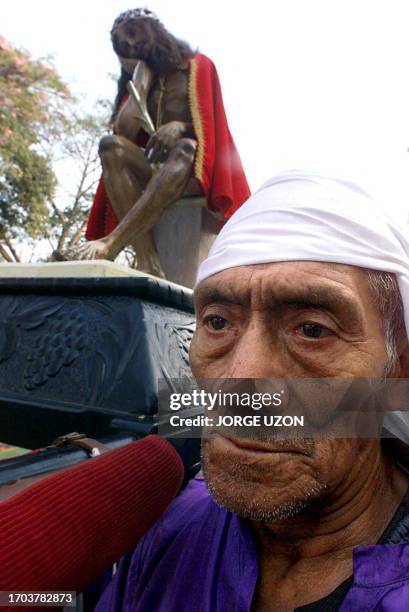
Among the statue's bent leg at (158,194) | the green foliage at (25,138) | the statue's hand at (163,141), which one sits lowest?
the statue's bent leg at (158,194)

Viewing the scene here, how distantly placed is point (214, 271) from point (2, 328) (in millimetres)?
1049

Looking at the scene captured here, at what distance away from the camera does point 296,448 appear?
0.83 m

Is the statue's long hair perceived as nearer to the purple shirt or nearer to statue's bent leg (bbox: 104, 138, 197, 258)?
statue's bent leg (bbox: 104, 138, 197, 258)

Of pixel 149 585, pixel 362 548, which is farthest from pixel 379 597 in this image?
pixel 149 585

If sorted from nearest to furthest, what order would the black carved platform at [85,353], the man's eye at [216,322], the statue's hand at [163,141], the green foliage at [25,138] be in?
the man's eye at [216,322], the black carved platform at [85,353], the statue's hand at [163,141], the green foliage at [25,138]

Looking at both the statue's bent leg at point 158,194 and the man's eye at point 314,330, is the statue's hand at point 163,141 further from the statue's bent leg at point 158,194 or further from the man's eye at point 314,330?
the man's eye at point 314,330

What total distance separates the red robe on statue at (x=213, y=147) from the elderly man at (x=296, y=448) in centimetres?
262

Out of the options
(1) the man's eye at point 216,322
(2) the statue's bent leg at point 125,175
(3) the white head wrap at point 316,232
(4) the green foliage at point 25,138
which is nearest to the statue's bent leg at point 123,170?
(2) the statue's bent leg at point 125,175

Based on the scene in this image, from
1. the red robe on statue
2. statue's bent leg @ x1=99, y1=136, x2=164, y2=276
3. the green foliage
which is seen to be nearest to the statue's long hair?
the red robe on statue

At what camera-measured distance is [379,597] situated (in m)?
0.76

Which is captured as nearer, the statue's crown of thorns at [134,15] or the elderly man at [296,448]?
the elderly man at [296,448]

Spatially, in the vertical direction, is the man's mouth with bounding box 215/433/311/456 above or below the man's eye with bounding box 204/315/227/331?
below

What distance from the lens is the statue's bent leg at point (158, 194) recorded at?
3.40 m

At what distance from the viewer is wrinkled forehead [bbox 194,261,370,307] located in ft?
2.90
